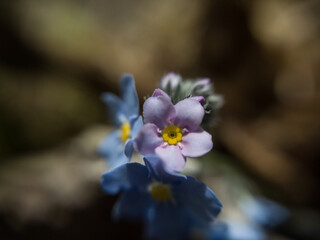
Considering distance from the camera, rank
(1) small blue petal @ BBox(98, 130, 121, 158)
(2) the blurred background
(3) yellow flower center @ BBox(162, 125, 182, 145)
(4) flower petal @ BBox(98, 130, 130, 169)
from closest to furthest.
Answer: (3) yellow flower center @ BBox(162, 125, 182, 145) < (4) flower petal @ BBox(98, 130, 130, 169) < (1) small blue petal @ BBox(98, 130, 121, 158) < (2) the blurred background

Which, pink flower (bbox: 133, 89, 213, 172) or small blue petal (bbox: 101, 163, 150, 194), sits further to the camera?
small blue petal (bbox: 101, 163, 150, 194)

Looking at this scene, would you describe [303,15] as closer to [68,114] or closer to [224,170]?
[224,170]

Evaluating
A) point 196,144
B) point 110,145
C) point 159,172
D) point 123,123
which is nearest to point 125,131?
point 123,123

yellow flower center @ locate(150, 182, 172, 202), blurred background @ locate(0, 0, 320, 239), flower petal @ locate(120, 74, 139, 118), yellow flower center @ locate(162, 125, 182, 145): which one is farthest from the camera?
blurred background @ locate(0, 0, 320, 239)

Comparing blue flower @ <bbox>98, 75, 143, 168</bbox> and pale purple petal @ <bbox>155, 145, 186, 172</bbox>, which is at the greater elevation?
blue flower @ <bbox>98, 75, 143, 168</bbox>

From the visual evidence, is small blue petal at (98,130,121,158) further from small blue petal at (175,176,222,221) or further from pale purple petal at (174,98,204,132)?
pale purple petal at (174,98,204,132)

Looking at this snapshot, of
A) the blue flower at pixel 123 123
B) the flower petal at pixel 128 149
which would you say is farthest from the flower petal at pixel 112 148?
the flower petal at pixel 128 149

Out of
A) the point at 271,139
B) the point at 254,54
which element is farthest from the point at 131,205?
the point at 254,54

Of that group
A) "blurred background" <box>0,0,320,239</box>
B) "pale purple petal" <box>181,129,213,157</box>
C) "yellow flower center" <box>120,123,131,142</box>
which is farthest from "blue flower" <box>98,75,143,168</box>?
"blurred background" <box>0,0,320,239</box>
